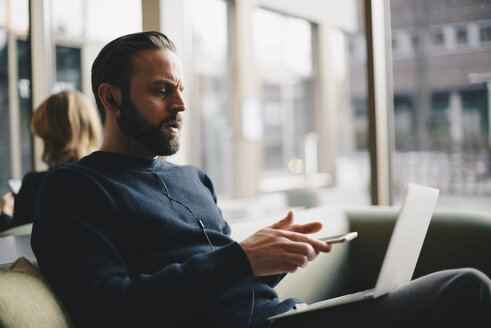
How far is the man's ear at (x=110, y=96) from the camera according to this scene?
1203 mm

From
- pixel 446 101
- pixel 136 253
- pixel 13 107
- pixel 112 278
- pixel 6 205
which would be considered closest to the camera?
pixel 112 278

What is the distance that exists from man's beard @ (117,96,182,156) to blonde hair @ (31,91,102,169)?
0.86 meters

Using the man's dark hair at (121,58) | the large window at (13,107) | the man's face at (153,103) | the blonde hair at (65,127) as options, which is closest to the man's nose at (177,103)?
the man's face at (153,103)

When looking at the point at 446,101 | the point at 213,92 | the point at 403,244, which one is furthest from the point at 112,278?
the point at 213,92

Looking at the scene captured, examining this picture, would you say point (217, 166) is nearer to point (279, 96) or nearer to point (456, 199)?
point (279, 96)

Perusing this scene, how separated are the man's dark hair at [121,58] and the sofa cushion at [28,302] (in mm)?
485

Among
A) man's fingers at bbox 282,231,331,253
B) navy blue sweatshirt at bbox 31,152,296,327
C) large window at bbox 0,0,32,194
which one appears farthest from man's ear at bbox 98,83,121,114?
large window at bbox 0,0,32,194

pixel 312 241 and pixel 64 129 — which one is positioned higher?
pixel 64 129

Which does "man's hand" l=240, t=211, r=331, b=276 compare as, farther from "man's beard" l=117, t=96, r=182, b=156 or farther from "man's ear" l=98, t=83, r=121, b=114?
"man's ear" l=98, t=83, r=121, b=114

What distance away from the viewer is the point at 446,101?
6.95 meters

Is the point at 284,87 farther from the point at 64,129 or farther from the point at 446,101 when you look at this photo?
the point at 64,129

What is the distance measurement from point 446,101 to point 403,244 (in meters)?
6.64

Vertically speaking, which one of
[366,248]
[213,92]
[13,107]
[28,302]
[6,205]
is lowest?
[366,248]

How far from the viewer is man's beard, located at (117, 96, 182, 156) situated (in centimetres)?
119
